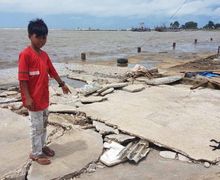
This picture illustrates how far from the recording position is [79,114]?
650 cm

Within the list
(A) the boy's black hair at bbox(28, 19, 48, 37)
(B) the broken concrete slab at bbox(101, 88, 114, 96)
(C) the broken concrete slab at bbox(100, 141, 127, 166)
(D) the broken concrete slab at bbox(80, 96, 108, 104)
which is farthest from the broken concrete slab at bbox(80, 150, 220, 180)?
(B) the broken concrete slab at bbox(101, 88, 114, 96)

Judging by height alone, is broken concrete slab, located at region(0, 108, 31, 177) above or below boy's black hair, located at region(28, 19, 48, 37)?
below

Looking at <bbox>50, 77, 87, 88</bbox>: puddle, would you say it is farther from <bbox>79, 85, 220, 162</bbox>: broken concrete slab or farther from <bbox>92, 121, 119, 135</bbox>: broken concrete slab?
<bbox>92, 121, 119, 135</bbox>: broken concrete slab

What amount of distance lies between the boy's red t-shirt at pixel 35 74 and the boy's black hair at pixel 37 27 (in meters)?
0.22

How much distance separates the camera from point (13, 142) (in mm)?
4965

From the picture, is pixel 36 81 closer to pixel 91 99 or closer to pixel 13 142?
pixel 13 142

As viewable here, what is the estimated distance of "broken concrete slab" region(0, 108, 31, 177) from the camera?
418 centimetres

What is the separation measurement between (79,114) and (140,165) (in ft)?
7.81

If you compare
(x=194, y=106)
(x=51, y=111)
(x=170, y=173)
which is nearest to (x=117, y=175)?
(x=170, y=173)

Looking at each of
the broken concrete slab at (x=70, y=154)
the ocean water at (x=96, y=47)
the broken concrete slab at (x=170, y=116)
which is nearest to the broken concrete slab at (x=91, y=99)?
the broken concrete slab at (x=170, y=116)

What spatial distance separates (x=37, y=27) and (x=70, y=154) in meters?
1.81

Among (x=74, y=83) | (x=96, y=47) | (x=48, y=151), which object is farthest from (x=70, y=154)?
(x=96, y=47)

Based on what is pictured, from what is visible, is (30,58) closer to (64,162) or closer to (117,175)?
(64,162)

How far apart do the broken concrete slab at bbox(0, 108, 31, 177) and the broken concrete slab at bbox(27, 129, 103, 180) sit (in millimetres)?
286
